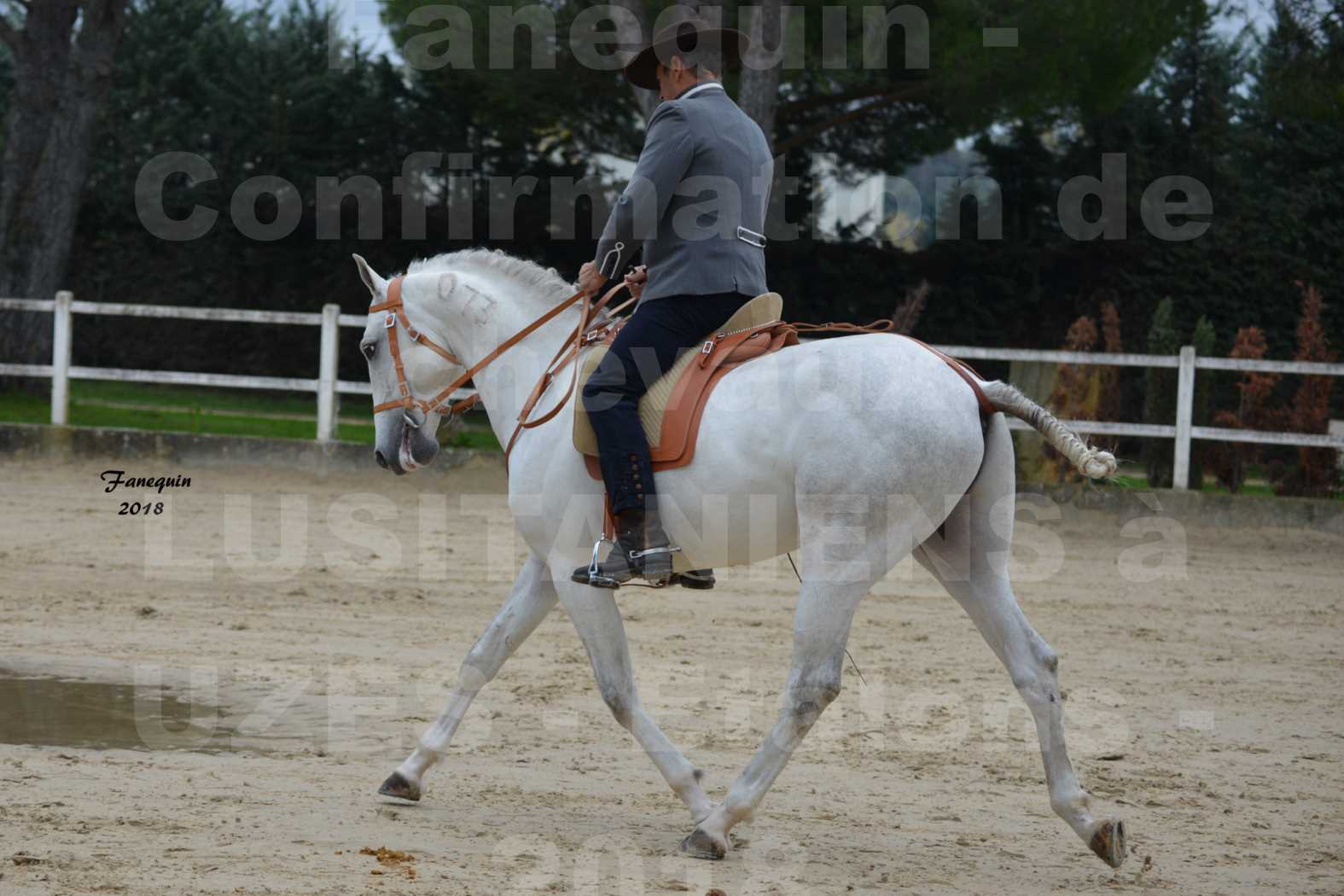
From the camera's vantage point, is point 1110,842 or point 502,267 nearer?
point 1110,842

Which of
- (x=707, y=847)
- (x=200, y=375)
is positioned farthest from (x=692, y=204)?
(x=200, y=375)

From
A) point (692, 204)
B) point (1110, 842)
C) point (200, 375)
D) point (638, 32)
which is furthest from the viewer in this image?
point (638, 32)

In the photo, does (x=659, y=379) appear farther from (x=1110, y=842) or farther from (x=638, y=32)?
(x=638, y=32)

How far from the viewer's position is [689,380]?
15.7 ft

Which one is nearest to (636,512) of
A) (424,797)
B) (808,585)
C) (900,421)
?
(808,585)

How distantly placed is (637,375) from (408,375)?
1.07 m

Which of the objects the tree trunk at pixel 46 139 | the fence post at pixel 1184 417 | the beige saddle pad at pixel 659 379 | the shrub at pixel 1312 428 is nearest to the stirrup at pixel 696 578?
the beige saddle pad at pixel 659 379

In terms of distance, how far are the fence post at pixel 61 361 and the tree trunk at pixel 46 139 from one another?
2.59 meters

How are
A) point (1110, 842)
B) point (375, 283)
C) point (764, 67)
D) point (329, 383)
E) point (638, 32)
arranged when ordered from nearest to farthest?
point (1110, 842) → point (375, 283) → point (329, 383) → point (764, 67) → point (638, 32)

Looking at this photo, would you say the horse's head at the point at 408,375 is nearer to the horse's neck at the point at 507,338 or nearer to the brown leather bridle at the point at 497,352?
the brown leather bridle at the point at 497,352

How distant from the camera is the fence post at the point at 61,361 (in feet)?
45.3

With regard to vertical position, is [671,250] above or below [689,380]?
above

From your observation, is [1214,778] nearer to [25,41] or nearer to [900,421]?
[900,421]

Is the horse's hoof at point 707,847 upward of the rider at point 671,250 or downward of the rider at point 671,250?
downward
